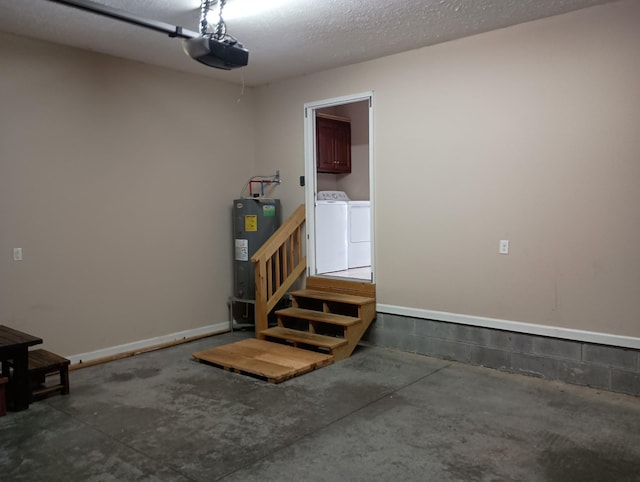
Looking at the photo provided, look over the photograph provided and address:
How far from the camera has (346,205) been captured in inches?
242

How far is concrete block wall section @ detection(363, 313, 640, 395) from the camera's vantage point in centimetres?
379

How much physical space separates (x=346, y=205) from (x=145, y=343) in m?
2.73

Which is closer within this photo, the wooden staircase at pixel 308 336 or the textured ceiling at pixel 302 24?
the textured ceiling at pixel 302 24

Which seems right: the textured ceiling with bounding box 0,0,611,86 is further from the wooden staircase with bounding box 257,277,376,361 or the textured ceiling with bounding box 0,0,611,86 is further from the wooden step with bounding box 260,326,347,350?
the wooden step with bounding box 260,326,347,350

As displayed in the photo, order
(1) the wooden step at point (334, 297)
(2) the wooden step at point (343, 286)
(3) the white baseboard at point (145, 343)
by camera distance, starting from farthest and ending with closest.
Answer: (2) the wooden step at point (343, 286)
(1) the wooden step at point (334, 297)
(3) the white baseboard at point (145, 343)

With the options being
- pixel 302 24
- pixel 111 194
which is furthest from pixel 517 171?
pixel 111 194

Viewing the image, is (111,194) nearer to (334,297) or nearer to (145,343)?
(145,343)

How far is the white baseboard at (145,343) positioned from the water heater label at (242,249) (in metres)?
0.81

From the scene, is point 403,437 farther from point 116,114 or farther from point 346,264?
point 116,114

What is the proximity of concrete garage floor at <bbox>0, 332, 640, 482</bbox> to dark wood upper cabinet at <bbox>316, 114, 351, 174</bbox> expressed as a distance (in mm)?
3067

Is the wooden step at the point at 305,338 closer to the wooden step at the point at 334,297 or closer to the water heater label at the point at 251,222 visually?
the wooden step at the point at 334,297

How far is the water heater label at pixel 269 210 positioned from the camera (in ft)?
18.9

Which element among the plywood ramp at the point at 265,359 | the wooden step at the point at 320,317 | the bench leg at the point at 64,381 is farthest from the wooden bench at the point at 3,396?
the wooden step at the point at 320,317

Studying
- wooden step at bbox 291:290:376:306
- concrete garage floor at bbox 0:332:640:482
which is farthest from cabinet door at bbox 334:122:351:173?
concrete garage floor at bbox 0:332:640:482
